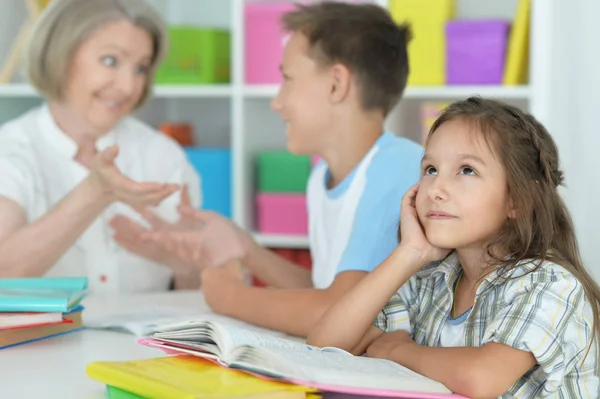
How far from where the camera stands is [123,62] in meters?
2.28

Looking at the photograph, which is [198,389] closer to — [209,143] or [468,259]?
[468,259]

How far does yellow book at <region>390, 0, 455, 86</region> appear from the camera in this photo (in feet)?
9.51

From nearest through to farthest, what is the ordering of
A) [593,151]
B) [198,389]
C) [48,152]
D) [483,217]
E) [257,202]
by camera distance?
[198,389], [483,217], [593,151], [48,152], [257,202]

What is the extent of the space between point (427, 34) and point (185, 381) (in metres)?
2.06

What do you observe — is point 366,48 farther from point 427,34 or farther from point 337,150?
point 427,34

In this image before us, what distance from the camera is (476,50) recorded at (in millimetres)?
2857

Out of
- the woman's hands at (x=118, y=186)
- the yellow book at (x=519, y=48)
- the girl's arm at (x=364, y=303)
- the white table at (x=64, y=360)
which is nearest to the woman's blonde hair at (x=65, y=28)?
the woman's hands at (x=118, y=186)

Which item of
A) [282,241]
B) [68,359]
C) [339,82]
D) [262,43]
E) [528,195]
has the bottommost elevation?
[282,241]

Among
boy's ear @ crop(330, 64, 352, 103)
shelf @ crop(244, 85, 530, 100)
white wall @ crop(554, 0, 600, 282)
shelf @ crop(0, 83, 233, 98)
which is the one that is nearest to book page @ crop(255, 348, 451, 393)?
boy's ear @ crop(330, 64, 352, 103)

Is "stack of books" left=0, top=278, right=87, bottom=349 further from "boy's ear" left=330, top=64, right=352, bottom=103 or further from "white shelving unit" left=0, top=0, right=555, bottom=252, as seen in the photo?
"white shelving unit" left=0, top=0, right=555, bottom=252

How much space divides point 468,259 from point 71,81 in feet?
4.38

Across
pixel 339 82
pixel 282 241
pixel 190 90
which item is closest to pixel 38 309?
pixel 339 82

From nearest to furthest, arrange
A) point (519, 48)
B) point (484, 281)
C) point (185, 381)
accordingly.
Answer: point (185, 381) < point (484, 281) < point (519, 48)

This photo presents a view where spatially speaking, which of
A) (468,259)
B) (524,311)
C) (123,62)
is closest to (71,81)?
(123,62)
